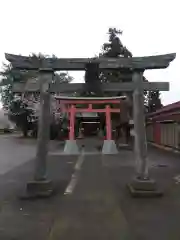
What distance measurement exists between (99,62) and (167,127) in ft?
60.8

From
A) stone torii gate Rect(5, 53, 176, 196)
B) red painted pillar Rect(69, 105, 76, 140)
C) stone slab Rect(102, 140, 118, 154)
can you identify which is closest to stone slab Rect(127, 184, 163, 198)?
stone torii gate Rect(5, 53, 176, 196)

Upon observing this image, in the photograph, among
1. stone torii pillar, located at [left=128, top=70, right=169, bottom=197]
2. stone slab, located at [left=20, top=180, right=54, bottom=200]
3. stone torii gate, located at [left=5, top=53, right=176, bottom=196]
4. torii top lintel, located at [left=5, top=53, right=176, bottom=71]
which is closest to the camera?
stone slab, located at [left=20, top=180, right=54, bottom=200]

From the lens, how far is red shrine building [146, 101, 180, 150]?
23.1m

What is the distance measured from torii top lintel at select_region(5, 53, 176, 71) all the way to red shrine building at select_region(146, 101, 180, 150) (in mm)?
12773

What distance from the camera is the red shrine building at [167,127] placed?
23.1 meters

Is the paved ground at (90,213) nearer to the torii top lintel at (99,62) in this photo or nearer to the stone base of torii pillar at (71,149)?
the torii top lintel at (99,62)

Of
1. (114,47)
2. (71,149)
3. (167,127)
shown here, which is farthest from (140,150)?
(114,47)

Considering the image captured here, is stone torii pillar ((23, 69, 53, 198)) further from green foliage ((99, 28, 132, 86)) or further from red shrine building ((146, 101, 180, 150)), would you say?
green foliage ((99, 28, 132, 86))

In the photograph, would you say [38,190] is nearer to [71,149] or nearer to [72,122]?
[71,149]

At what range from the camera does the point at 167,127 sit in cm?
2680

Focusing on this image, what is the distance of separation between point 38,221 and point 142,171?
345 centimetres

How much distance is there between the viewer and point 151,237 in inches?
214

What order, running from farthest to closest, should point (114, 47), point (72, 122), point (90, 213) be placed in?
point (114, 47), point (72, 122), point (90, 213)

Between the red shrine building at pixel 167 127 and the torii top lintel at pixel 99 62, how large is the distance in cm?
1277
